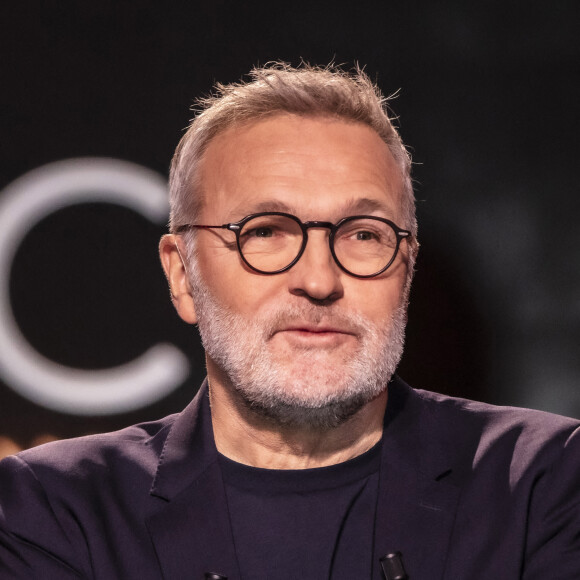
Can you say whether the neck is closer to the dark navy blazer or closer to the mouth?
the dark navy blazer

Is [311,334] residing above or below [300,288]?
below

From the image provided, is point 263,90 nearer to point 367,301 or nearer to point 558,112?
point 367,301

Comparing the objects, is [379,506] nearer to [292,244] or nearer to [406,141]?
[292,244]

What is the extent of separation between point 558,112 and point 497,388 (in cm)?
90

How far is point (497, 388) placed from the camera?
8.83ft

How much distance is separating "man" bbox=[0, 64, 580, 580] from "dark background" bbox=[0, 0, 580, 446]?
578mm

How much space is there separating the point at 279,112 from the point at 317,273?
483mm

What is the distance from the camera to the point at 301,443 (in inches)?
78.9

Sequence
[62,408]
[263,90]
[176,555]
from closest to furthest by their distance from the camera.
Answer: [176,555], [263,90], [62,408]

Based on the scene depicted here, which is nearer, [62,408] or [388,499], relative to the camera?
[388,499]

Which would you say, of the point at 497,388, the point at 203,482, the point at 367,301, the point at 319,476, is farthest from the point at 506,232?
the point at 203,482

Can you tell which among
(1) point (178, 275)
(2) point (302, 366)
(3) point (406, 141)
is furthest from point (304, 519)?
(3) point (406, 141)

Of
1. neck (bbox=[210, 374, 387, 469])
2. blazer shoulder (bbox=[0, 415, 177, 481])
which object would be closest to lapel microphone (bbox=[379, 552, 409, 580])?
neck (bbox=[210, 374, 387, 469])

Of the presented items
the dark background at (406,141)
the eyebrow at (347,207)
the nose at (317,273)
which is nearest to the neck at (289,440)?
the nose at (317,273)
